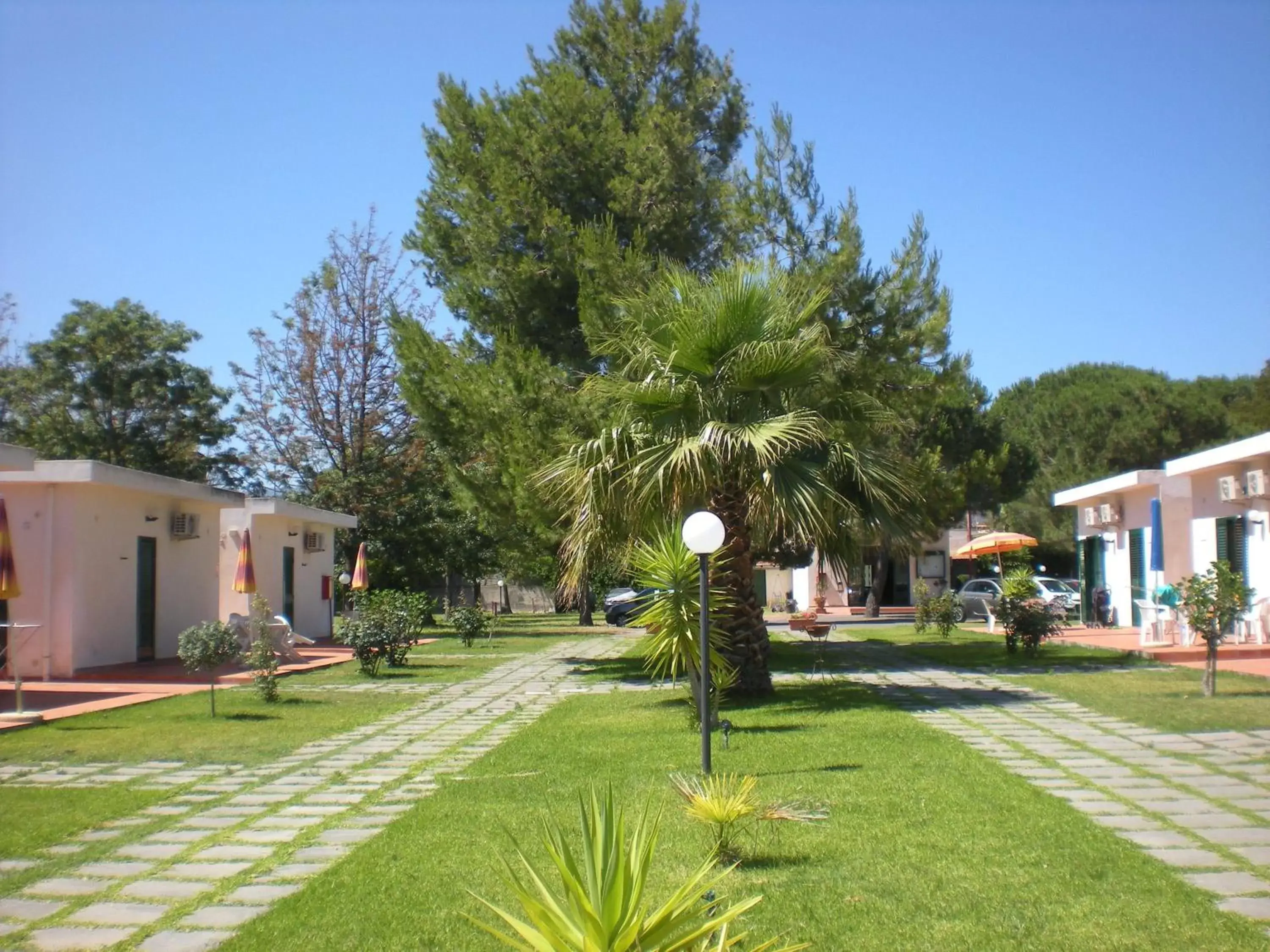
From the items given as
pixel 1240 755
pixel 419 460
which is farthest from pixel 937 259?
pixel 419 460

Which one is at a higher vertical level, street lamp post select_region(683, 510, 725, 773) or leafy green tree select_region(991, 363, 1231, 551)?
leafy green tree select_region(991, 363, 1231, 551)

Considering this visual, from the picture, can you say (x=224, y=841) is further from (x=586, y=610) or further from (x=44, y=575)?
(x=586, y=610)

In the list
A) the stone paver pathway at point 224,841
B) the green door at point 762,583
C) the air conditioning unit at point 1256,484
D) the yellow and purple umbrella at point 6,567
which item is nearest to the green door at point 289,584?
the yellow and purple umbrella at point 6,567

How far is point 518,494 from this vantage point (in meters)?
17.7

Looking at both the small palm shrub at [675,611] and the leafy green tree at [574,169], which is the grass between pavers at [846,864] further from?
the leafy green tree at [574,169]

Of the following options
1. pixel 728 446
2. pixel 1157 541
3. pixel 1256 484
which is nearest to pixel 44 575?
pixel 728 446

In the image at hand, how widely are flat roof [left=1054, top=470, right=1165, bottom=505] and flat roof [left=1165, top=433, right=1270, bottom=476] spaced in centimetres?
80

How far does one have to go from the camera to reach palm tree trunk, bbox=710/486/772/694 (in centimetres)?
1316

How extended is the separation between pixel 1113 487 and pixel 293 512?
17005 mm

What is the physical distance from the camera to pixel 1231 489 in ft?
56.4

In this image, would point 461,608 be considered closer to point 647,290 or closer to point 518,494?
point 518,494

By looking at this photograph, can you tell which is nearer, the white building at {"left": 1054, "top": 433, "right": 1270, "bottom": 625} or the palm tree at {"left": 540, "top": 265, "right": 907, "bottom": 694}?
the palm tree at {"left": 540, "top": 265, "right": 907, "bottom": 694}

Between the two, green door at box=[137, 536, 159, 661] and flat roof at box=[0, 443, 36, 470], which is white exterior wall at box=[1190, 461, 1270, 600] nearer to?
flat roof at box=[0, 443, 36, 470]

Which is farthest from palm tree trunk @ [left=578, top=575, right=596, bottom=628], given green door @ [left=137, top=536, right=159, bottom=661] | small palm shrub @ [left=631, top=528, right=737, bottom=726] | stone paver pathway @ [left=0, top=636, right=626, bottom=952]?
small palm shrub @ [left=631, top=528, right=737, bottom=726]
